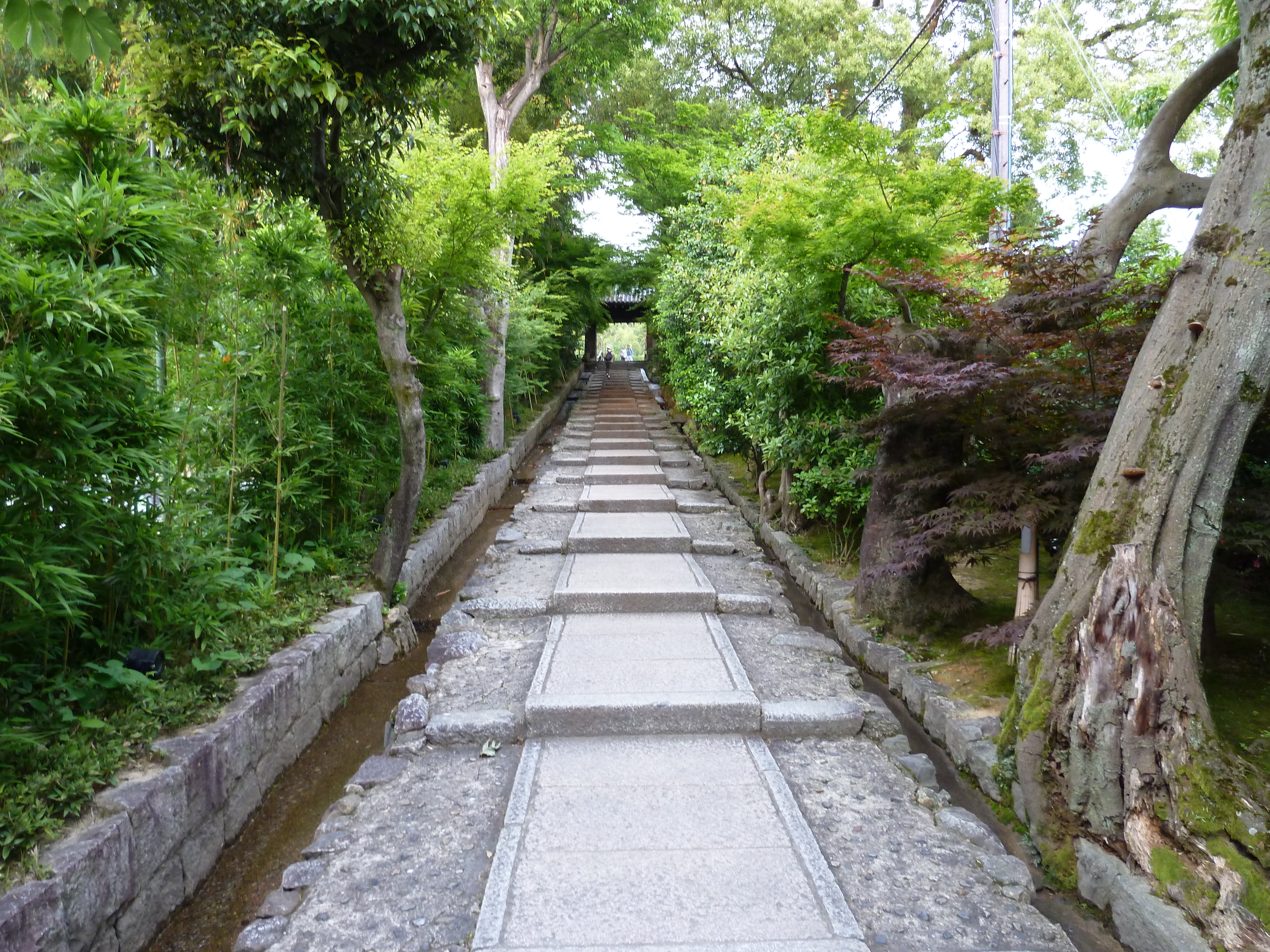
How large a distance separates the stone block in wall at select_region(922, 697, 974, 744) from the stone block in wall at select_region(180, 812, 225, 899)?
3.05 m

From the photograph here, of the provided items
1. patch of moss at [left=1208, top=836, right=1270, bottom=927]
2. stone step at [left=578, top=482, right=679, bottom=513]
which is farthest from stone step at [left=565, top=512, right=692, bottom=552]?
patch of moss at [left=1208, top=836, right=1270, bottom=927]

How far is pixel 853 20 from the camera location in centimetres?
1797

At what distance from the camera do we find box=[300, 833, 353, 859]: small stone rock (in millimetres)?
2746

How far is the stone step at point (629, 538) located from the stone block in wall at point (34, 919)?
4711 millimetres

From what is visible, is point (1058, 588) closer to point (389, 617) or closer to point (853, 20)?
point (389, 617)

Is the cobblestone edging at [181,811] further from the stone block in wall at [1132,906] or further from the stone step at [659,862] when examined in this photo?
the stone block in wall at [1132,906]

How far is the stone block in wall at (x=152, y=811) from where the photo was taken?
236 cm

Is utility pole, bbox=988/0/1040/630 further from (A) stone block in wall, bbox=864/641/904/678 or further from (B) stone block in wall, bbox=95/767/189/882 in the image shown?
(B) stone block in wall, bbox=95/767/189/882

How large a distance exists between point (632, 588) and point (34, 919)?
12.2ft

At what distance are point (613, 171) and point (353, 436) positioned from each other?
11117 millimetres

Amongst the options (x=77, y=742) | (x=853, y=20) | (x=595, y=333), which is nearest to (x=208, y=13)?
(x=77, y=742)

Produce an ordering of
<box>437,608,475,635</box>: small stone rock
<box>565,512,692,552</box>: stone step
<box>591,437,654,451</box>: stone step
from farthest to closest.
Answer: <box>591,437,654,451</box>: stone step, <box>565,512,692,552</box>: stone step, <box>437,608,475,635</box>: small stone rock

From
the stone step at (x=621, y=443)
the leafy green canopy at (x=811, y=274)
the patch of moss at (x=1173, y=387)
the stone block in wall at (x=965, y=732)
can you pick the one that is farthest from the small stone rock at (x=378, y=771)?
the stone step at (x=621, y=443)

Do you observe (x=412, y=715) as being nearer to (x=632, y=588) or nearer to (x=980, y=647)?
(x=632, y=588)
